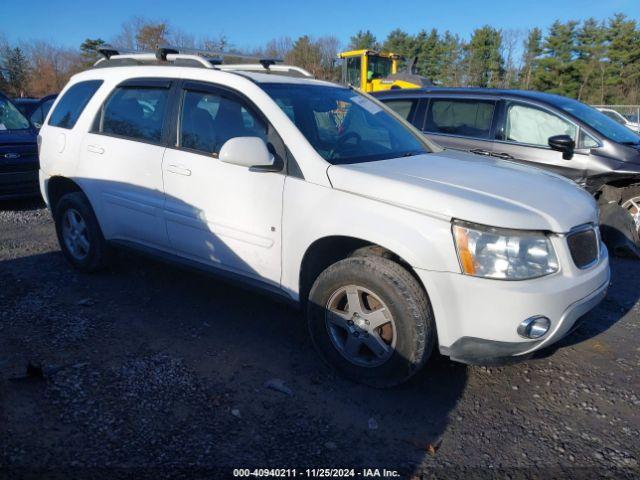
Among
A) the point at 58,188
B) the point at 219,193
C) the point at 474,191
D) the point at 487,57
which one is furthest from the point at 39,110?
the point at 487,57

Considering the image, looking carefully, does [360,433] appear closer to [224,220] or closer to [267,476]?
[267,476]

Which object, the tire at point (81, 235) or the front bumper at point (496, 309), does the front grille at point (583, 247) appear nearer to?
the front bumper at point (496, 309)

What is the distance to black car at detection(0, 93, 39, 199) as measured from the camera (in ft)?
23.9

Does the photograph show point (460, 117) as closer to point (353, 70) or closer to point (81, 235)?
point (81, 235)

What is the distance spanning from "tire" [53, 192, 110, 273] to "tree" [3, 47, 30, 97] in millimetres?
31417

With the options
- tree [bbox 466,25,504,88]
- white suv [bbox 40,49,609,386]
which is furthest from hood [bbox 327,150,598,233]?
tree [bbox 466,25,504,88]

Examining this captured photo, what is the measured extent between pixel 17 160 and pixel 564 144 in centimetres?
732

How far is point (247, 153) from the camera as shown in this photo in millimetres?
3152

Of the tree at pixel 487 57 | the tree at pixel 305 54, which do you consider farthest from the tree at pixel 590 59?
the tree at pixel 305 54

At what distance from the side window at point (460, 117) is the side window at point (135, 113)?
381 cm

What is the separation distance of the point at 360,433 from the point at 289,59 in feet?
123

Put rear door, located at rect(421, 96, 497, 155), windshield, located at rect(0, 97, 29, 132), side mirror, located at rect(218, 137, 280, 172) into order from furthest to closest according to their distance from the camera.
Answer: windshield, located at rect(0, 97, 29, 132)
rear door, located at rect(421, 96, 497, 155)
side mirror, located at rect(218, 137, 280, 172)

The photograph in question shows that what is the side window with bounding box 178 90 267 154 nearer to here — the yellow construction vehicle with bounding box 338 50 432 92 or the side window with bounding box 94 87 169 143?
the side window with bounding box 94 87 169 143

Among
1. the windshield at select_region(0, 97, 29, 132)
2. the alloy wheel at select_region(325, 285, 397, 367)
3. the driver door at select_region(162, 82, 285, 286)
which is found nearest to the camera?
the alloy wheel at select_region(325, 285, 397, 367)
